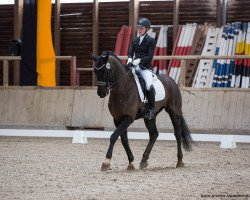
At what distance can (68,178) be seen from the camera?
7.66 metres

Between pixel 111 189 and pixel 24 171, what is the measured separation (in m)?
2.01

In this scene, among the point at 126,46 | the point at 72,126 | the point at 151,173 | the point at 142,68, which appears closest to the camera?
the point at 151,173

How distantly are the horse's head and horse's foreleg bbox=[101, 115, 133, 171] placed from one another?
493 mm

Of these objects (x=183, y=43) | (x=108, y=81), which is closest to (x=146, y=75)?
(x=108, y=81)

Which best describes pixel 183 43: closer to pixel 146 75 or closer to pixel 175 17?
pixel 175 17

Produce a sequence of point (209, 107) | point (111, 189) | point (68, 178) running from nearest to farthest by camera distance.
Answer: point (111, 189), point (68, 178), point (209, 107)

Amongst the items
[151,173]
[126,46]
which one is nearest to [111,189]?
[151,173]

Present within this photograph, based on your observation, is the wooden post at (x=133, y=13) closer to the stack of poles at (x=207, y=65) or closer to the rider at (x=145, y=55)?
the stack of poles at (x=207, y=65)

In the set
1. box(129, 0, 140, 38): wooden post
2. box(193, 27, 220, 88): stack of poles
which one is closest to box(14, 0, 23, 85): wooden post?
box(129, 0, 140, 38): wooden post

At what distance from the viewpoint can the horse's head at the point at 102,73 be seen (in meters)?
8.34

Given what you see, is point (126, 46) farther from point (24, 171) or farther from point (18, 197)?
point (18, 197)

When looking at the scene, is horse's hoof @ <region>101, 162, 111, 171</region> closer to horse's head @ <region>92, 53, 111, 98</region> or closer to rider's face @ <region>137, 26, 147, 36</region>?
horse's head @ <region>92, 53, 111, 98</region>

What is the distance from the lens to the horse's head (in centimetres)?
834

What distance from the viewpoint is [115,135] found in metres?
8.41
